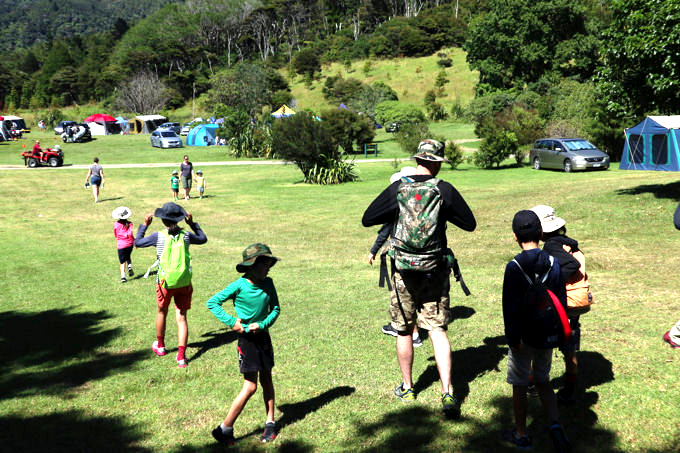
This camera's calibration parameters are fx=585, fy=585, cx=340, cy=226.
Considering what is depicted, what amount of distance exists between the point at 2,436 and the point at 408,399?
3245mm

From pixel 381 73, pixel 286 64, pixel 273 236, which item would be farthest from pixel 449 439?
pixel 286 64

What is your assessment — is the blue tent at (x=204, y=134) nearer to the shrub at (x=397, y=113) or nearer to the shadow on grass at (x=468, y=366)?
the shrub at (x=397, y=113)

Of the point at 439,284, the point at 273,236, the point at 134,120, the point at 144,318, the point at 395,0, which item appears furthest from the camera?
the point at 395,0

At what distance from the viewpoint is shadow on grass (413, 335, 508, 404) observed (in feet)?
16.6

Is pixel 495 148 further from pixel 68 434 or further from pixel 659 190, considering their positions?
pixel 68 434

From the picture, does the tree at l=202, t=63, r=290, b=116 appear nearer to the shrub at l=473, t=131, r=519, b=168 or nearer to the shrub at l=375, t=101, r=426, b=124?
the shrub at l=375, t=101, r=426, b=124

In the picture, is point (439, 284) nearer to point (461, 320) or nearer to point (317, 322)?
point (461, 320)

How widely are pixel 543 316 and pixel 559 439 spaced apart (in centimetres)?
81

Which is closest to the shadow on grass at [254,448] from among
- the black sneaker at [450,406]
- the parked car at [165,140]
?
the black sneaker at [450,406]

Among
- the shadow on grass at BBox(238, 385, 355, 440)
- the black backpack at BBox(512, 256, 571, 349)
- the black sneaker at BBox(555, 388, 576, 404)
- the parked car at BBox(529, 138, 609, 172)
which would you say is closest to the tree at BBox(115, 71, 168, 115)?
the parked car at BBox(529, 138, 609, 172)

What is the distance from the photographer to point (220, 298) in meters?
4.33

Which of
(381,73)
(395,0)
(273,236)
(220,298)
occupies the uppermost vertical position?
(395,0)

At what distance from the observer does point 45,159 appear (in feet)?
118

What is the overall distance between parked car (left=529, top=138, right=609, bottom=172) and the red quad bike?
2816cm
